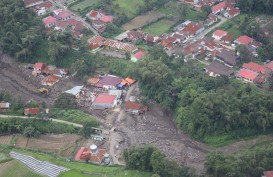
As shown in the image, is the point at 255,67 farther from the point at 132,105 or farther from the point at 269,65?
the point at 132,105

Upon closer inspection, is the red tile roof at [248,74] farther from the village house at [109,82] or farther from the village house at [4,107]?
the village house at [4,107]

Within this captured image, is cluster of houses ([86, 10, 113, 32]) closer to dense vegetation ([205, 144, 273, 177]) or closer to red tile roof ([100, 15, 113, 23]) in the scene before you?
red tile roof ([100, 15, 113, 23])

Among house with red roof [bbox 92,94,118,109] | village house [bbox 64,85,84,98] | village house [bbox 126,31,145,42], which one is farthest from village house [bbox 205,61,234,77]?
village house [bbox 64,85,84,98]

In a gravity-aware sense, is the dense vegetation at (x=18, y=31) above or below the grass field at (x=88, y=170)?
above

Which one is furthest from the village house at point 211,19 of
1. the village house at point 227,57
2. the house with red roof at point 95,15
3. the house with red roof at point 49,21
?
the house with red roof at point 49,21

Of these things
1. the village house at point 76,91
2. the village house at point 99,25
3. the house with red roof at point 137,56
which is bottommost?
the village house at point 76,91
